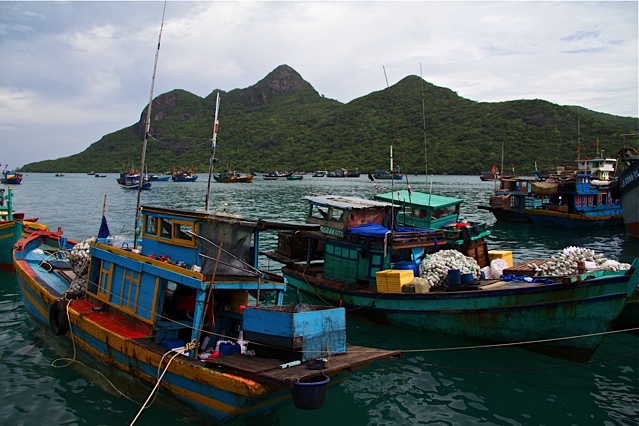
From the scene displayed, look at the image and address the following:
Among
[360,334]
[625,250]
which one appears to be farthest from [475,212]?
[360,334]

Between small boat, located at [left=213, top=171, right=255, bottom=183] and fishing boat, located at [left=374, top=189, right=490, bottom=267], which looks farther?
small boat, located at [left=213, top=171, right=255, bottom=183]

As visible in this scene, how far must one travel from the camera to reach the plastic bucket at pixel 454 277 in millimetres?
12570

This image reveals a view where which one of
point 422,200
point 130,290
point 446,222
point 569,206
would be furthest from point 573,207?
point 130,290

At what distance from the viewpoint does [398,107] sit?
141125 millimetres

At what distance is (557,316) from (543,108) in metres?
126

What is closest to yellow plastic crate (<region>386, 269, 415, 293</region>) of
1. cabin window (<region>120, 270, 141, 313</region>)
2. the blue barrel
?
the blue barrel

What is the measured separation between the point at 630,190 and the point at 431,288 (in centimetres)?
2198

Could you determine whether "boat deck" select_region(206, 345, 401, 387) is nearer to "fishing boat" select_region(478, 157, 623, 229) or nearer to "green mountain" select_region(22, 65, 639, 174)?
"fishing boat" select_region(478, 157, 623, 229)

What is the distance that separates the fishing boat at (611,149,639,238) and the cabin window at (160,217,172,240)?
27.0 metres

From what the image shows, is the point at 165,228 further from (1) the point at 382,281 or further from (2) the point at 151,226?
(1) the point at 382,281

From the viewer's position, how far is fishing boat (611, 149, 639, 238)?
89.8ft

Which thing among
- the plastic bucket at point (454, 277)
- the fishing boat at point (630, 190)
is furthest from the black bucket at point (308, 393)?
the fishing boat at point (630, 190)

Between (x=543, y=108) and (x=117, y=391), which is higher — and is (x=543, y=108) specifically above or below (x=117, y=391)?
above

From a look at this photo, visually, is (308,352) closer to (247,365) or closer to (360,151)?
(247,365)
